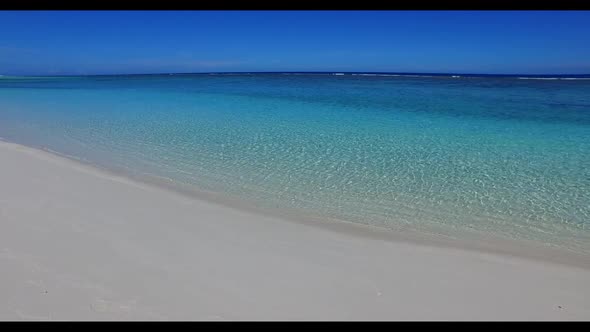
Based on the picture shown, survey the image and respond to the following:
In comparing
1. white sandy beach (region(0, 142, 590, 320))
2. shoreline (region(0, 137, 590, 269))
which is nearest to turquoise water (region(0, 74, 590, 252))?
shoreline (region(0, 137, 590, 269))

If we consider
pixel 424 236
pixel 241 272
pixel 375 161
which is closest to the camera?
pixel 241 272

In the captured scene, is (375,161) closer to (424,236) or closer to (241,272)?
(424,236)

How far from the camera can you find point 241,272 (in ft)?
9.40

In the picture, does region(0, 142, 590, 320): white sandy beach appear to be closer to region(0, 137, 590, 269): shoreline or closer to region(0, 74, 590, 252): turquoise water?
region(0, 137, 590, 269): shoreline

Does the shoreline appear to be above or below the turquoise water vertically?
below

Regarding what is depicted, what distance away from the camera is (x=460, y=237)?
376 cm

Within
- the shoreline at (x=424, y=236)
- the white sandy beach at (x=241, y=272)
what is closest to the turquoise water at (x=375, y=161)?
the shoreline at (x=424, y=236)

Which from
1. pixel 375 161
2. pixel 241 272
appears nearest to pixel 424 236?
pixel 241 272

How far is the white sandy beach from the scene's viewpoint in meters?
2.42

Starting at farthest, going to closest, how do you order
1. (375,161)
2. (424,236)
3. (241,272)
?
(375,161) → (424,236) → (241,272)

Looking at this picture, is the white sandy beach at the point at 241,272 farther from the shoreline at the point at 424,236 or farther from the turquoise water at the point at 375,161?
the turquoise water at the point at 375,161

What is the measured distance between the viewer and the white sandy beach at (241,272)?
242 centimetres
